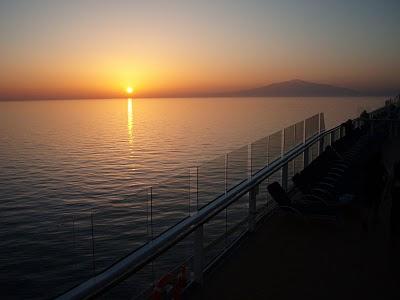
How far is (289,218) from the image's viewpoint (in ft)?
20.7

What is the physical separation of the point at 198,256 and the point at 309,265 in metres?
1.44

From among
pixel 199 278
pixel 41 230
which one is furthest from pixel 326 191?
pixel 41 230

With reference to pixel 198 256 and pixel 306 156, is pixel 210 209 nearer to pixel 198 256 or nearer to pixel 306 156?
pixel 198 256

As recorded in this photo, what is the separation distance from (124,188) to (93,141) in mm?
30541

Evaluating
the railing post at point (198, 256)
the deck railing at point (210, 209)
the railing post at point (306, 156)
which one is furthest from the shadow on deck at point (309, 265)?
the railing post at point (306, 156)

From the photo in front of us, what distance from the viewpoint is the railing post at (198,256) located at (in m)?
3.93

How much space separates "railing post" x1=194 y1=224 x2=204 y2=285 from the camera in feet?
12.9

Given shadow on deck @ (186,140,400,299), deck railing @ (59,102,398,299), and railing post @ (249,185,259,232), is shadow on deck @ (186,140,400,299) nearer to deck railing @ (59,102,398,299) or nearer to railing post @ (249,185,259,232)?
railing post @ (249,185,259,232)

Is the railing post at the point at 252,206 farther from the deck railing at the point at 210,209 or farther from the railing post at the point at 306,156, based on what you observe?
the railing post at the point at 306,156

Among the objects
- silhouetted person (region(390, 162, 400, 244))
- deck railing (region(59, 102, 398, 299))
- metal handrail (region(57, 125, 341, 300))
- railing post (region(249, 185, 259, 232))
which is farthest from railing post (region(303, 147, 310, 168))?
metal handrail (region(57, 125, 341, 300))

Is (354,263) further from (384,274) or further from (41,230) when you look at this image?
(41,230)

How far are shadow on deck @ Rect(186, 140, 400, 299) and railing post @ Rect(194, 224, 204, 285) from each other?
0.11m

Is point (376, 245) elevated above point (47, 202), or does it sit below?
above

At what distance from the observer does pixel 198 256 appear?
397 cm
